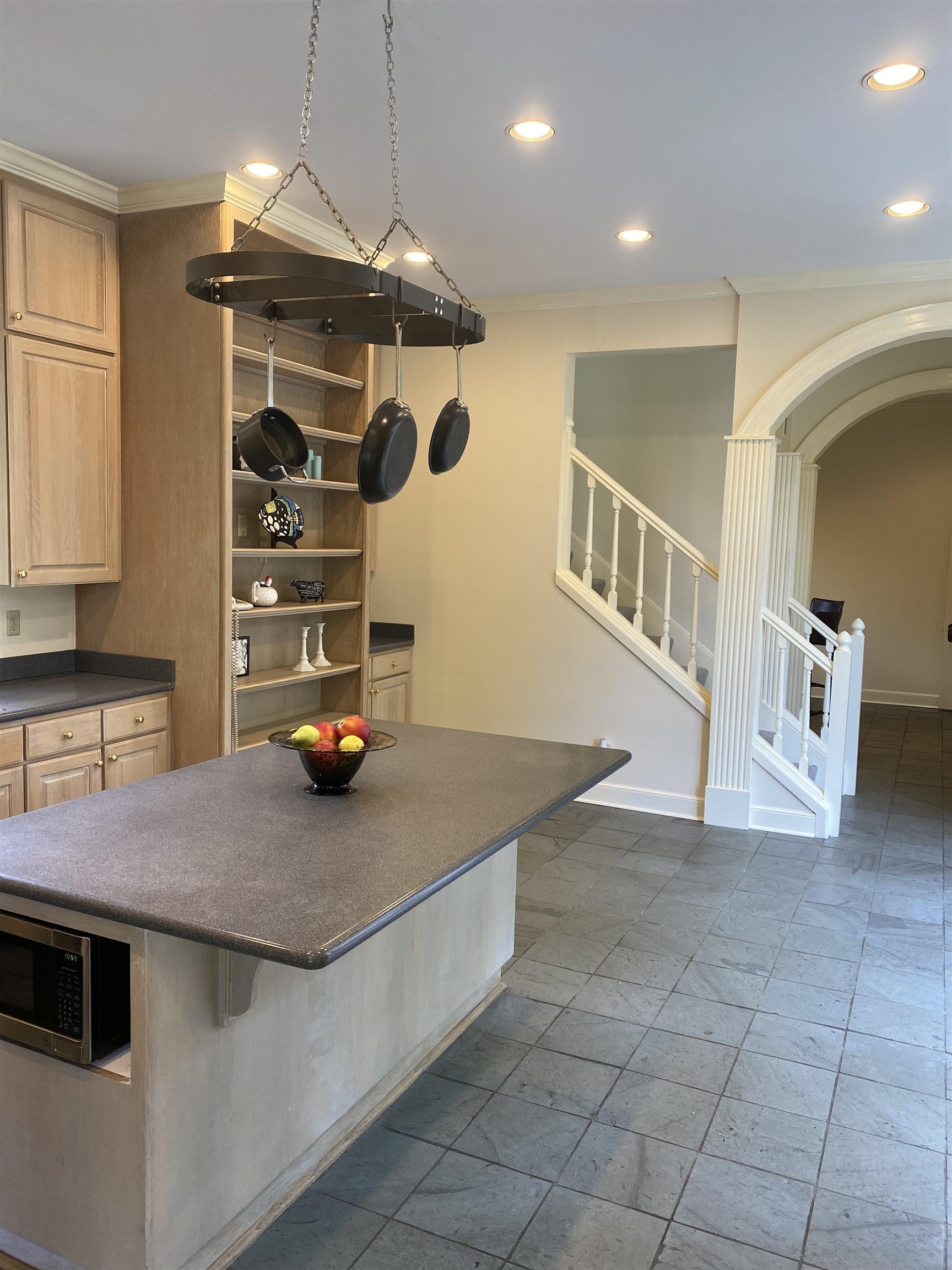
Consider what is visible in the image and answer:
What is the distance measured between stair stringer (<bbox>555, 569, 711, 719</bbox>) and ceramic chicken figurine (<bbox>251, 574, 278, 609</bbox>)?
6.13 ft

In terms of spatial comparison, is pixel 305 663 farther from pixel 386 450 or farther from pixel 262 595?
pixel 386 450

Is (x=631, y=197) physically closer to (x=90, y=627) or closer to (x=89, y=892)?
(x=90, y=627)

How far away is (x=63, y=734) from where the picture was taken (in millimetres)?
3422

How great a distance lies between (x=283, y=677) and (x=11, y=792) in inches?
56.6

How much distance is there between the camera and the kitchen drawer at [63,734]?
10.8ft

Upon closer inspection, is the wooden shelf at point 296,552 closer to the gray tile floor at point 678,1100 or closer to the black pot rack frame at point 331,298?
the black pot rack frame at point 331,298

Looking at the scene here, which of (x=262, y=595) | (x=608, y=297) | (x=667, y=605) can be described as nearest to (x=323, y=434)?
(x=262, y=595)

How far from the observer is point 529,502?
5598 mm

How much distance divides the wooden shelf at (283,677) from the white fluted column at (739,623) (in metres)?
1.99

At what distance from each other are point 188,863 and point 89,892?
0.71 ft

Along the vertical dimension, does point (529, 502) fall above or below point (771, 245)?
below

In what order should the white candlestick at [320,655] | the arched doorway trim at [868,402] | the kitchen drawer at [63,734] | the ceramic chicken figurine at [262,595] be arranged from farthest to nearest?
the arched doorway trim at [868,402] → the white candlestick at [320,655] → the ceramic chicken figurine at [262,595] → the kitchen drawer at [63,734]

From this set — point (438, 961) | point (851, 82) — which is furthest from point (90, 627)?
point (851, 82)

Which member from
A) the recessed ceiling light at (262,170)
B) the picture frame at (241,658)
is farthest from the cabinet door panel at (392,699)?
the recessed ceiling light at (262,170)
